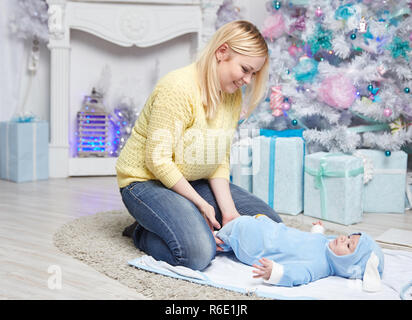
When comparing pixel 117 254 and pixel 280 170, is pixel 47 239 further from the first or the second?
pixel 280 170

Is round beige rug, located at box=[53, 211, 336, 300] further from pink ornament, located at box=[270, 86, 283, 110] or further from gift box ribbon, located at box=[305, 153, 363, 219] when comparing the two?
pink ornament, located at box=[270, 86, 283, 110]

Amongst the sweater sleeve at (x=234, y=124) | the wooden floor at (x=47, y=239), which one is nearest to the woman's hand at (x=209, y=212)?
the sweater sleeve at (x=234, y=124)

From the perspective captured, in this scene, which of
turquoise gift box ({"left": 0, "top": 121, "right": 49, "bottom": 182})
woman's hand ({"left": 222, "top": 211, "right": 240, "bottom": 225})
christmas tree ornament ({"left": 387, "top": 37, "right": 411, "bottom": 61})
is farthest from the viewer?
turquoise gift box ({"left": 0, "top": 121, "right": 49, "bottom": 182})

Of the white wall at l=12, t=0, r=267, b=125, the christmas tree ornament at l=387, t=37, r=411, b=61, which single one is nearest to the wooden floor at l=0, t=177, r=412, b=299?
the white wall at l=12, t=0, r=267, b=125

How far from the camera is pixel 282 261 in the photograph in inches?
55.5

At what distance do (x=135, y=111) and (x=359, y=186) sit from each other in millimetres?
1592

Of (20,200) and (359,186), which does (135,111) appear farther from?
(359,186)

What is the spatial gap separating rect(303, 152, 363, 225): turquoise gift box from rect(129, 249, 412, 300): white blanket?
549mm

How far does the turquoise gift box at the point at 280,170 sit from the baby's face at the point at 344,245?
2.92 ft

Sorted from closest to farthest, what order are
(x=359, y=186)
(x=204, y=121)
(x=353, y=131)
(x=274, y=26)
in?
(x=204, y=121)
(x=359, y=186)
(x=353, y=131)
(x=274, y=26)

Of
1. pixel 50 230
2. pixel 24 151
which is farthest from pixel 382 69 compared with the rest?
pixel 24 151

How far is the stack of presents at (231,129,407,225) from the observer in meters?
2.15

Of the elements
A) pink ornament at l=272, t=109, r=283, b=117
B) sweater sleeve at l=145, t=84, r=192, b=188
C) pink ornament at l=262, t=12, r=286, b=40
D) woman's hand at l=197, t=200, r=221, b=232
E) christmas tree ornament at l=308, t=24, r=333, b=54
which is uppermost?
pink ornament at l=262, t=12, r=286, b=40
